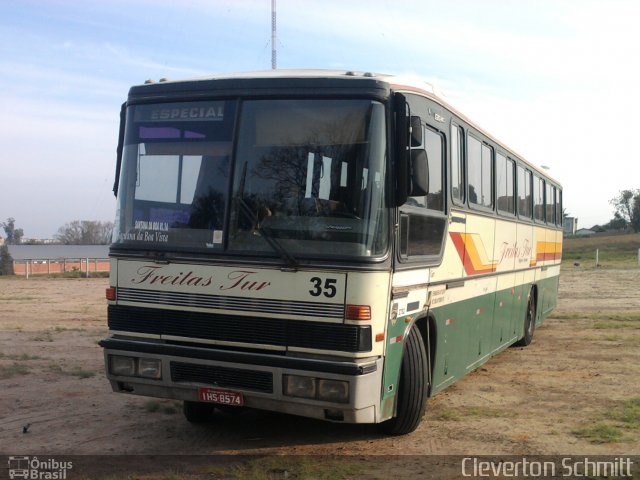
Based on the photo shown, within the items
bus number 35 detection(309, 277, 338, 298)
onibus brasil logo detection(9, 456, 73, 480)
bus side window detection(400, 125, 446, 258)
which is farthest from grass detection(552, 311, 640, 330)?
onibus brasil logo detection(9, 456, 73, 480)

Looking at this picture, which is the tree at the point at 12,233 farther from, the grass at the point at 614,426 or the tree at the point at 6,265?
the grass at the point at 614,426

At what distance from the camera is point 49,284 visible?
34.3 m

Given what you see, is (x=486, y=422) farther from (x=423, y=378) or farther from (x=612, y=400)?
(x=612, y=400)

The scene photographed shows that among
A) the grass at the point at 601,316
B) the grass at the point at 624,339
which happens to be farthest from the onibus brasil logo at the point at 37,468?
the grass at the point at 601,316

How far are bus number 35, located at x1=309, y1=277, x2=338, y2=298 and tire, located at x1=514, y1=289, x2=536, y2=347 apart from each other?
843 centimetres

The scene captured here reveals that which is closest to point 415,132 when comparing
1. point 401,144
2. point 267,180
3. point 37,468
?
point 401,144

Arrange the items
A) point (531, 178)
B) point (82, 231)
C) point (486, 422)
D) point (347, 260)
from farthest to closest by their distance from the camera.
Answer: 1. point (82, 231)
2. point (531, 178)
3. point (486, 422)
4. point (347, 260)

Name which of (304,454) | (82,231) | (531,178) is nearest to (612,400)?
(304,454)

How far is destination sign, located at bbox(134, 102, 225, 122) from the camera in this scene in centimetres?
666

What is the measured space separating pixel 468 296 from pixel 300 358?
3.57 m

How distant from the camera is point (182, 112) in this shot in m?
6.82

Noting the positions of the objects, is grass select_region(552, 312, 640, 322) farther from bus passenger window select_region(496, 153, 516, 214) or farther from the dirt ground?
bus passenger window select_region(496, 153, 516, 214)

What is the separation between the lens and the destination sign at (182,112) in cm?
666

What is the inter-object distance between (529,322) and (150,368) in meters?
9.33
